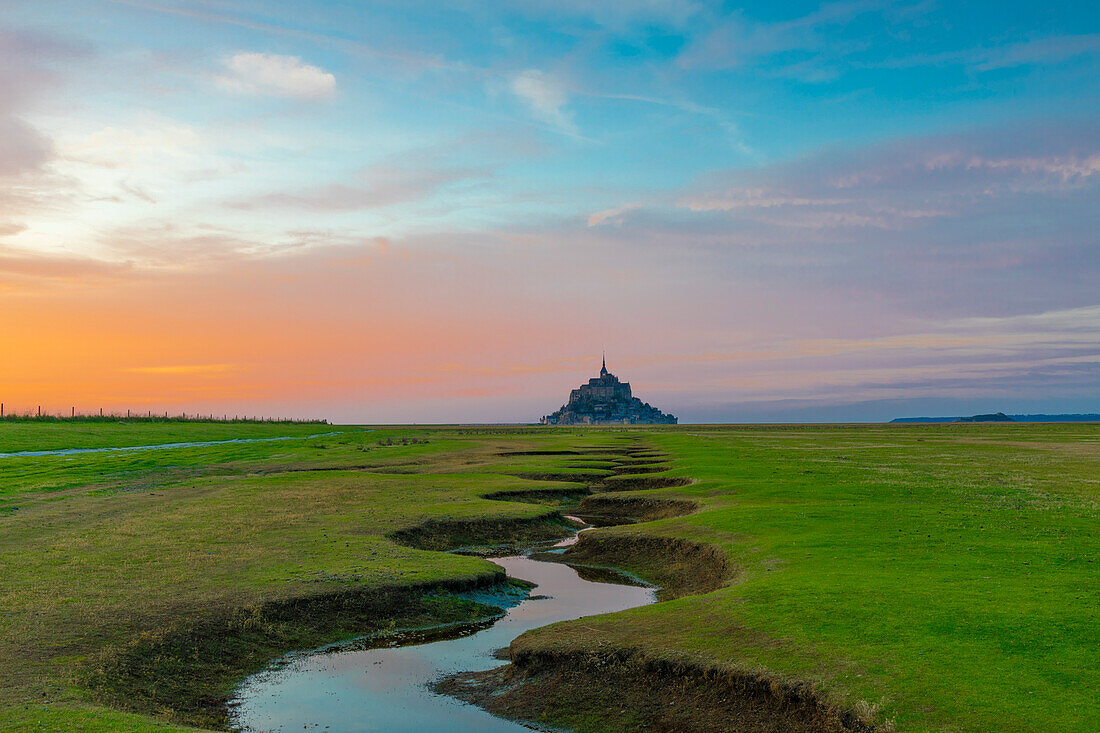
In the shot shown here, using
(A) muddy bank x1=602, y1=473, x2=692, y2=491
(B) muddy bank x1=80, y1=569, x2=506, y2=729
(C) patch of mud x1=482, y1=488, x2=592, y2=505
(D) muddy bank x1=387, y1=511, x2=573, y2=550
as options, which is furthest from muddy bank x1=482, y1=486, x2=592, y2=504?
(B) muddy bank x1=80, y1=569, x2=506, y2=729

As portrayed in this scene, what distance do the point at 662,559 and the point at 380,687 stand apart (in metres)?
14.6

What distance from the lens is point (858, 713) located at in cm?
1183

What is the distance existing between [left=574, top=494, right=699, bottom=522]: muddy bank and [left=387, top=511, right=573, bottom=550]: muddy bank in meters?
4.78

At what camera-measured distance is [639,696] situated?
47.5 ft

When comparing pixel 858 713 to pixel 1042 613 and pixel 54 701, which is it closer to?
pixel 1042 613

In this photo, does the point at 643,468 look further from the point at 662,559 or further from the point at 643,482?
the point at 662,559

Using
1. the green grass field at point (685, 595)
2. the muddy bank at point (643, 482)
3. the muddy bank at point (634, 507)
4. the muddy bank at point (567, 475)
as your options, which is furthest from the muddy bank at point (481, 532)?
the muddy bank at point (567, 475)

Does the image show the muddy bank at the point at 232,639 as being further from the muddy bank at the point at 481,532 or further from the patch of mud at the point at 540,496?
the patch of mud at the point at 540,496

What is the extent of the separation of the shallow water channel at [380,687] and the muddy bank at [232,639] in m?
0.65

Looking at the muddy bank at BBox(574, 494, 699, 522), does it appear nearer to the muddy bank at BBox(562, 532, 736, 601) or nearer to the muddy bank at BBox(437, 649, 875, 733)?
the muddy bank at BBox(562, 532, 736, 601)

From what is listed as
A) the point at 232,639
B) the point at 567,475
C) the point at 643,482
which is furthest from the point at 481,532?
the point at 567,475

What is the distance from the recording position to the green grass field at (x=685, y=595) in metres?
12.7

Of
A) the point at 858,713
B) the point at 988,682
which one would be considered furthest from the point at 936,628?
the point at 858,713

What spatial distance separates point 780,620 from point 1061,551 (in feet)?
39.4
